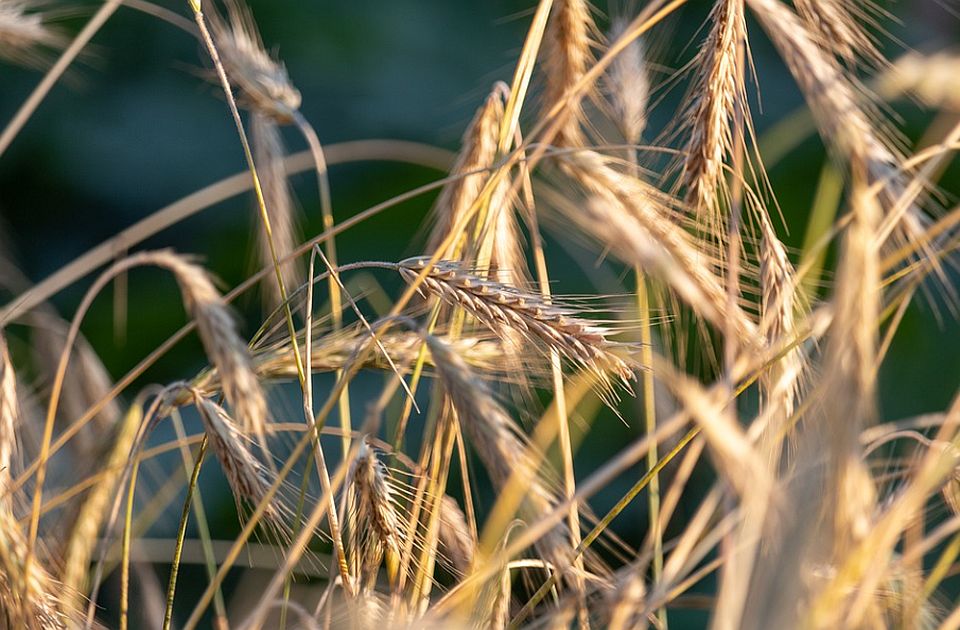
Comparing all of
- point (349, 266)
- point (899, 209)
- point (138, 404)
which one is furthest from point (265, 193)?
point (899, 209)

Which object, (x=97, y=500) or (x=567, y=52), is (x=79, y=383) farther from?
(x=567, y=52)

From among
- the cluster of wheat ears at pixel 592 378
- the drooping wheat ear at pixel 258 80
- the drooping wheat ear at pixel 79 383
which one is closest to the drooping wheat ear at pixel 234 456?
the cluster of wheat ears at pixel 592 378

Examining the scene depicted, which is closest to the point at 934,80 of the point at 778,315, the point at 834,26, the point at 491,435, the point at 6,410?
the point at 834,26

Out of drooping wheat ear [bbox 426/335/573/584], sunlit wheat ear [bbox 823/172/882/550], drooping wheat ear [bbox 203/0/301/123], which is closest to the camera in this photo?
sunlit wheat ear [bbox 823/172/882/550]

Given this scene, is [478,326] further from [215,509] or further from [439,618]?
[215,509]

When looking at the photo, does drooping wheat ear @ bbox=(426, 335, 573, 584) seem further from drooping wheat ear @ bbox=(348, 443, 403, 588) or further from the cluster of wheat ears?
drooping wheat ear @ bbox=(348, 443, 403, 588)

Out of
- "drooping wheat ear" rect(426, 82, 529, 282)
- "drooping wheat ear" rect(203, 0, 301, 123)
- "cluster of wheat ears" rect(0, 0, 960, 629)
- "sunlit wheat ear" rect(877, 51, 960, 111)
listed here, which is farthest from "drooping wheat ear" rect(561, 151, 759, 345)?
"drooping wheat ear" rect(203, 0, 301, 123)
